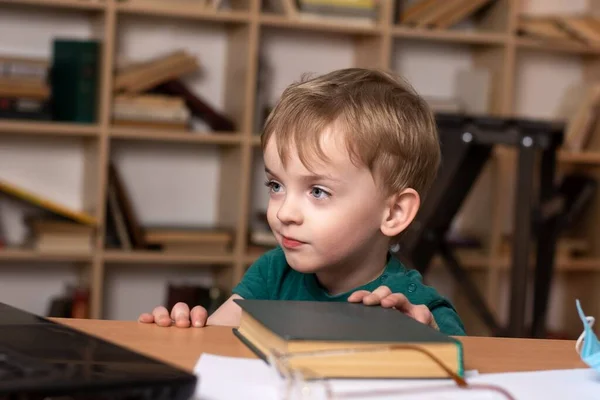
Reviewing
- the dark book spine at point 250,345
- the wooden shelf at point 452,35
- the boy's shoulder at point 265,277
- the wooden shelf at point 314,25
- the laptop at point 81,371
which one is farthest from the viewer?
the wooden shelf at point 452,35

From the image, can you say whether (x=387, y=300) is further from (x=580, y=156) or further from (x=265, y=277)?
(x=580, y=156)

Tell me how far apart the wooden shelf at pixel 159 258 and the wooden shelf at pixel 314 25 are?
863mm

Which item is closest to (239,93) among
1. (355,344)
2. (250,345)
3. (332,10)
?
(332,10)

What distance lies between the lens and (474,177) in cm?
324

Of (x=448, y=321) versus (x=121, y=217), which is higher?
(x=448, y=321)

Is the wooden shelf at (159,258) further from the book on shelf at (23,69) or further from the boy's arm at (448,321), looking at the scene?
the boy's arm at (448,321)

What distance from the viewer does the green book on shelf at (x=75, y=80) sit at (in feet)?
11.0

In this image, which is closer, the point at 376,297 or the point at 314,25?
the point at 376,297

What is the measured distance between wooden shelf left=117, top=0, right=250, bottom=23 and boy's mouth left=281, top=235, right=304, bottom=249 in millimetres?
2320

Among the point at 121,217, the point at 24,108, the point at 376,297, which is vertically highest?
the point at 24,108

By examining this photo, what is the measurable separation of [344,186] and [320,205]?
2.1 inches

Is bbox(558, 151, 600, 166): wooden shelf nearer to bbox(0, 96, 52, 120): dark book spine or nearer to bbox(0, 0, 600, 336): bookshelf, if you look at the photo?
bbox(0, 0, 600, 336): bookshelf

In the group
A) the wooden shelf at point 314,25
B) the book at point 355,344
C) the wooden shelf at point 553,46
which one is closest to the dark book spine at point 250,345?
the book at point 355,344

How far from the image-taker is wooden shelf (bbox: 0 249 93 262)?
328 centimetres
